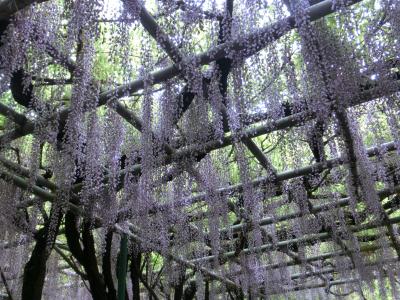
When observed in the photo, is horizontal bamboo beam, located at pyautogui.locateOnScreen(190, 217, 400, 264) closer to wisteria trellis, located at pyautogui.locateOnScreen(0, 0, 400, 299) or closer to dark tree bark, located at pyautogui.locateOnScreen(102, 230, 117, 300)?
wisteria trellis, located at pyautogui.locateOnScreen(0, 0, 400, 299)

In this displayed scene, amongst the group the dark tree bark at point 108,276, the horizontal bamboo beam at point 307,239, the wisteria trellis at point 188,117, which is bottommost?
the dark tree bark at point 108,276

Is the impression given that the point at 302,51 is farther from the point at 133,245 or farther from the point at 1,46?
the point at 133,245

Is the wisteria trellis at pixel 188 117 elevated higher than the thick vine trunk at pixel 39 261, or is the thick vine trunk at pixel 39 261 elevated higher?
the wisteria trellis at pixel 188 117

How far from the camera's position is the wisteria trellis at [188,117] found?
2.25 metres

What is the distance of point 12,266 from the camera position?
19.9 ft

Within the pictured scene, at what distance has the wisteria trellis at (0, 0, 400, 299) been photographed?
2246 millimetres

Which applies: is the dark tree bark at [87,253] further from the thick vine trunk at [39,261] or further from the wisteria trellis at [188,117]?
the thick vine trunk at [39,261]

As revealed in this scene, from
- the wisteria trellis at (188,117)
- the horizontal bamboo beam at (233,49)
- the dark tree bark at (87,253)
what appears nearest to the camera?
the horizontal bamboo beam at (233,49)

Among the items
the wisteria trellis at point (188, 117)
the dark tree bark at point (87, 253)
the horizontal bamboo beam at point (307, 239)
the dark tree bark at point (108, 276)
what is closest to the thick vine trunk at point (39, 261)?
the wisteria trellis at point (188, 117)

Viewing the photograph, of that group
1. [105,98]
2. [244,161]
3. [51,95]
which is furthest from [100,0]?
[244,161]

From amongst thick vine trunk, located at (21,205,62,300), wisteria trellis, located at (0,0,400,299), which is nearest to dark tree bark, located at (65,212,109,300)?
wisteria trellis, located at (0,0,400,299)

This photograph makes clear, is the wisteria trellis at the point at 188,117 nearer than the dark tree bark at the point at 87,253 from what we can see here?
Yes

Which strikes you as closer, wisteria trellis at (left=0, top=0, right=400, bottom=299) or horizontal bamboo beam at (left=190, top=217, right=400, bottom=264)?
wisteria trellis at (left=0, top=0, right=400, bottom=299)

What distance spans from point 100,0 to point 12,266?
199 inches
